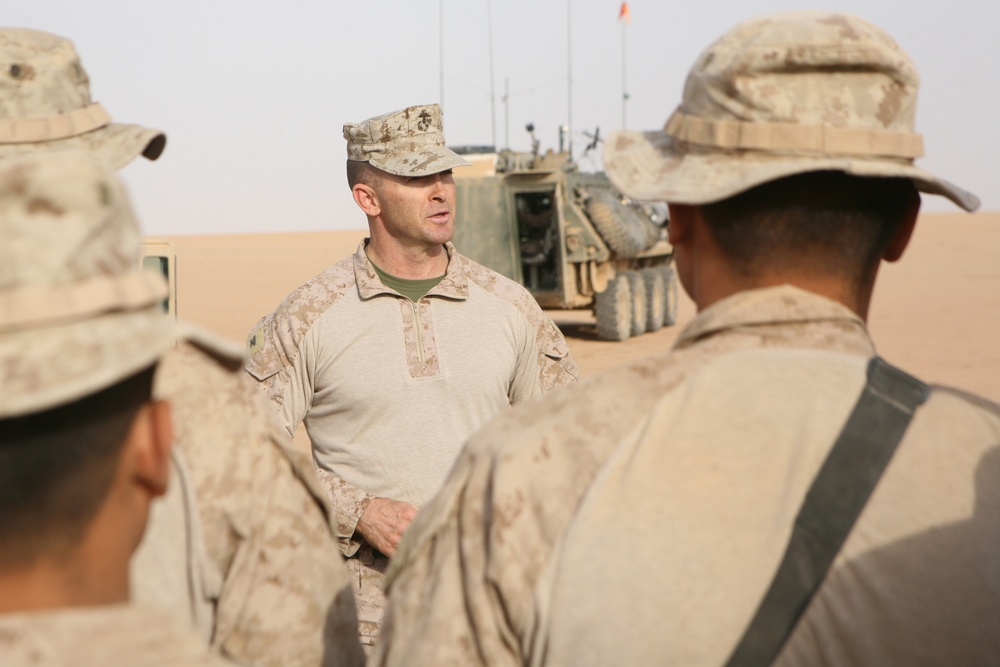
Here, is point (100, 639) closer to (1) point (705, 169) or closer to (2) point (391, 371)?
(1) point (705, 169)

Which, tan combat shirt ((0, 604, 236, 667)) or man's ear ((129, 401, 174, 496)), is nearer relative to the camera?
tan combat shirt ((0, 604, 236, 667))

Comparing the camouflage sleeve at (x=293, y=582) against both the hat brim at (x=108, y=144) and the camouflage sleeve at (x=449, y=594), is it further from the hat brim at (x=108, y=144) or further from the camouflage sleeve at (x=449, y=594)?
the hat brim at (x=108, y=144)

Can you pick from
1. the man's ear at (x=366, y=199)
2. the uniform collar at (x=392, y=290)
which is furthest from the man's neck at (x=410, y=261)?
the man's ear at (x=366, y=199)

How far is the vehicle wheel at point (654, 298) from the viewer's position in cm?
2208

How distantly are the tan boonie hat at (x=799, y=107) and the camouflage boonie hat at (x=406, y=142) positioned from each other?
2750mm

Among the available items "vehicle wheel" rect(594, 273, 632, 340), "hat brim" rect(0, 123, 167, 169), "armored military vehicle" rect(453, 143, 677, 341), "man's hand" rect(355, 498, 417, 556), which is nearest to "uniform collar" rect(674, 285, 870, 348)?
"hat brim" rect(0, 123, 167, 169)

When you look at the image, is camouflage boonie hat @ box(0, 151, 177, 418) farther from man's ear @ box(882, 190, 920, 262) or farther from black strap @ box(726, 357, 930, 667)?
man's ear @ box(882, 190, 920, 262)

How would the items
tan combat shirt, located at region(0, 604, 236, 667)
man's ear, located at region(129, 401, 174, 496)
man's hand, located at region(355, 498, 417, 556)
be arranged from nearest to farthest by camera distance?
1. tan combat shirt, located at region(0, 604, 236, 667)
2. man's ear, located at region(129, 401, 174, 496)
3. man's hand, located at region(355, 498, 417, 556)

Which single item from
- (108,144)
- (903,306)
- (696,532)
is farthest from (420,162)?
(903,306)

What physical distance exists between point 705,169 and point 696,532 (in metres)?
0.64

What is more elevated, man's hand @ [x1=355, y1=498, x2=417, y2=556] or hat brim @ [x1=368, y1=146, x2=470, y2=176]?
hat brim @ [x1=368, y1=146, x2=470, y2=176]

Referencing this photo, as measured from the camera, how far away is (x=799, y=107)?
2.08 m

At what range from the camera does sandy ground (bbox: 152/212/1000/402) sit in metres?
18.0

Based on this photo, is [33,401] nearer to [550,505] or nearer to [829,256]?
[550,505]
